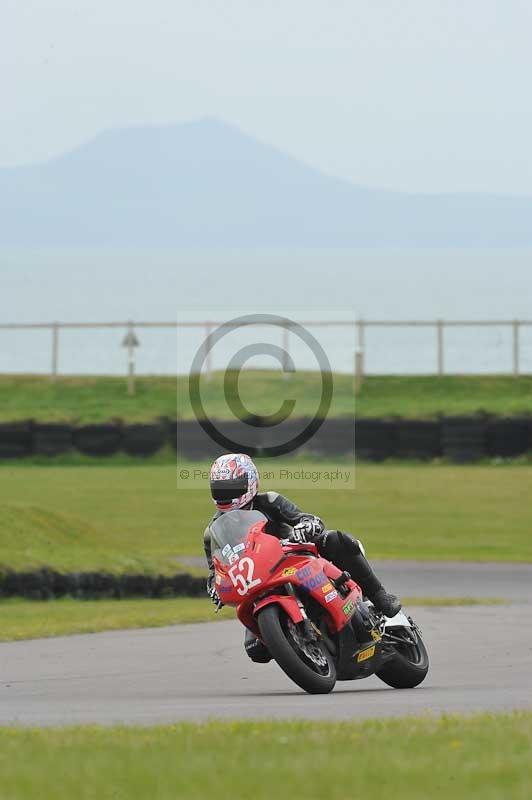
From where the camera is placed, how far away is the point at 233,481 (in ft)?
33.6

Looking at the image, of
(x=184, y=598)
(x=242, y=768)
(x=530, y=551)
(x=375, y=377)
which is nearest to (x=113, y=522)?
(x=530, y=551)

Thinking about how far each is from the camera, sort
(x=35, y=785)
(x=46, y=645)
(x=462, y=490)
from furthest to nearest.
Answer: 1. (x=462, y=490)
2. (x=46, y=645)
3. (x=35, y=785)

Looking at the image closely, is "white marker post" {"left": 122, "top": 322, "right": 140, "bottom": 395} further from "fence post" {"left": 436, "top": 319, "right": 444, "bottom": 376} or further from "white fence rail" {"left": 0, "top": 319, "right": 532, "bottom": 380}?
"fence post" {"left": 436, "top": 319, "right": 444, "bottom": 376}


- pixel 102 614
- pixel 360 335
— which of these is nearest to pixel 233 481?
pixel 102 614

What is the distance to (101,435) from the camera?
118 feet

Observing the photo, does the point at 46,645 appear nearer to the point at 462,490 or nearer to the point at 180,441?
the point at 462,490

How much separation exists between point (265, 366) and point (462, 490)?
12924 mm

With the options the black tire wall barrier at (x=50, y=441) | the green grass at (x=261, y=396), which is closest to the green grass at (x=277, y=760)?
the black tire wall barrier at (x=50, y=441)

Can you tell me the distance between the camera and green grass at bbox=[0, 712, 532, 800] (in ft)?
20.5

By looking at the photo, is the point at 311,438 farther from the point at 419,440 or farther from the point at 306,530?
the point at 306,530

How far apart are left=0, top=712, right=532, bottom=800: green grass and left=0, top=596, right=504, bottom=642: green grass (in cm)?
681

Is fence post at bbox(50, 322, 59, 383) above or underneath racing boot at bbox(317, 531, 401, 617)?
above

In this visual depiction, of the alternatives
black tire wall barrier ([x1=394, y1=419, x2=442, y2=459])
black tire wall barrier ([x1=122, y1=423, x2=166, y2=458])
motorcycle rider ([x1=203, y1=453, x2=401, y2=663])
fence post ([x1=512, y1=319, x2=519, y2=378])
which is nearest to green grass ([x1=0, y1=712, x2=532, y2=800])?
motorcycle rider ([x1=203, y1=453, x2=401, y2=663])

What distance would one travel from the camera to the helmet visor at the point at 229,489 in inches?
403
